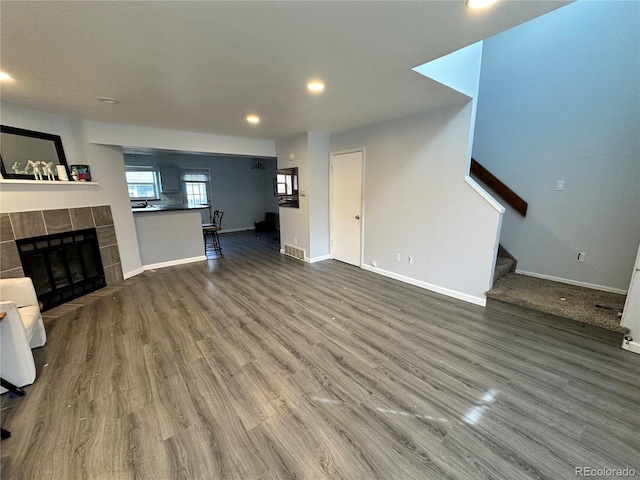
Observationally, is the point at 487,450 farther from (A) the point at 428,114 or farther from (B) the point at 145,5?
(A) the point at 428,114

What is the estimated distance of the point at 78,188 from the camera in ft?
11.6

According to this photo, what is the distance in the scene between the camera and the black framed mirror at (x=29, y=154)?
2904 millimetres

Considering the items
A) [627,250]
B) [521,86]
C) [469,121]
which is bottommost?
[627,250]

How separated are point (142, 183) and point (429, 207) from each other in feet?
26.1

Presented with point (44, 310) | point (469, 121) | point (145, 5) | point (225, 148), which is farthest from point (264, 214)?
point (145, 5)

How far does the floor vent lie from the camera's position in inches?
203

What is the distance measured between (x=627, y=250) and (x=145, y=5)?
4.98 meters

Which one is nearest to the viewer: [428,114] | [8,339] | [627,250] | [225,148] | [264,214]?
[8,339]

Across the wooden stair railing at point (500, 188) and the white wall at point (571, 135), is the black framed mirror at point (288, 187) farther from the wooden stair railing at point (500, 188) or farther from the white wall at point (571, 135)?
the white wall at point (571, 135)

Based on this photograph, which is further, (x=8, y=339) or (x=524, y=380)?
(x=524, y=380)

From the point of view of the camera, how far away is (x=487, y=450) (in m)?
1.40

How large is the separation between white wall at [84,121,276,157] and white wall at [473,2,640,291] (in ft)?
13.6

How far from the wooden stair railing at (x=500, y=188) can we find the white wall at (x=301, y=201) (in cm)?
283

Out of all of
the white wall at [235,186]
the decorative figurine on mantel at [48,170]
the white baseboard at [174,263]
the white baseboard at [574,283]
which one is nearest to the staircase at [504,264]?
the white baseboard at [574,283]
